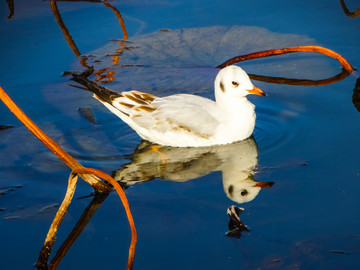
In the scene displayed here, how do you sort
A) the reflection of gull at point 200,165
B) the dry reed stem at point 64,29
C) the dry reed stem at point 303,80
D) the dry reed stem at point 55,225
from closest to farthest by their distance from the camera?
the dry reed stem at point 55,225 → the reflection of gull at point 200,165 → the dry reed stem at point 303,80 → the dry reed stem at point 64,29

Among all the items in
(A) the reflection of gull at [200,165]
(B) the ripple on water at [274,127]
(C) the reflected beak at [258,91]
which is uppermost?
(C) the reflected beak at [258,91]

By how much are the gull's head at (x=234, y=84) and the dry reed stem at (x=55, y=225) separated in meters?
2.79

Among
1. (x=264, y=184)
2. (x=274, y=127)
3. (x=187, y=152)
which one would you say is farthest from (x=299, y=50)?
(x=264, y=184)

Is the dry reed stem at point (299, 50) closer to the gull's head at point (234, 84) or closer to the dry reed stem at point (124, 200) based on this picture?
the gull's head at point (234, 84)

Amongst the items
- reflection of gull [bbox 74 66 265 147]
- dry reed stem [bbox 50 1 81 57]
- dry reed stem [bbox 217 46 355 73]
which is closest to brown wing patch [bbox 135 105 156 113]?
reflection of gull [bbox 74 66 265 147]

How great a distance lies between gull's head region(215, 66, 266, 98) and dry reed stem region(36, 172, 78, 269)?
2.79 meters

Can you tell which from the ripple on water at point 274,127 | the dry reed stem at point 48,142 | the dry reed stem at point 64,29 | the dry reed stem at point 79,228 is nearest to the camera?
the dry reed stem at point 48,142

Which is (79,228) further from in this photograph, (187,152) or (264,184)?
(187,152)

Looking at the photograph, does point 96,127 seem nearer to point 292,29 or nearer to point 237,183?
point 237,183

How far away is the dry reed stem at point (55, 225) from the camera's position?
4660 millimetres

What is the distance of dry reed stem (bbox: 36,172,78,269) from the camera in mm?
4660

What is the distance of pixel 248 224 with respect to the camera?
5.16 m

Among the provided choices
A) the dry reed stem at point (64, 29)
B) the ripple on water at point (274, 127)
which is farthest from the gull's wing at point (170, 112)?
the dry reed stem at point (64, 29)

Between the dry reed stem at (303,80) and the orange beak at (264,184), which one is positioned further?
the dry reed stem at (303,80)
